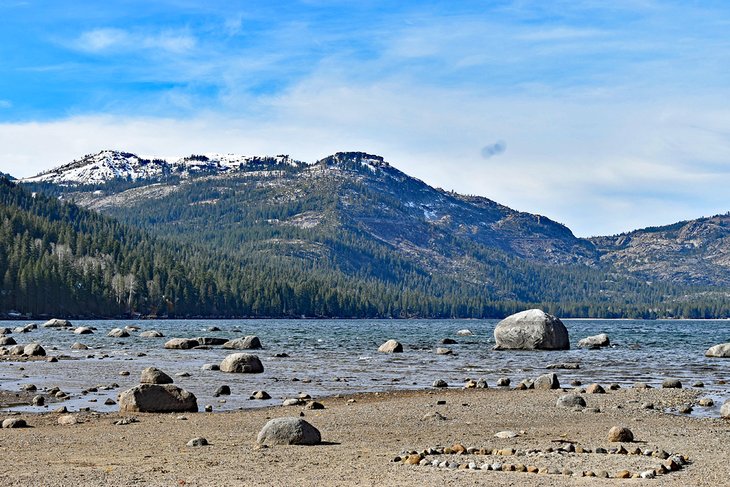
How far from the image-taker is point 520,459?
19234 millimetres

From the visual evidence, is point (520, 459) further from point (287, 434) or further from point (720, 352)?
point (720, 352)

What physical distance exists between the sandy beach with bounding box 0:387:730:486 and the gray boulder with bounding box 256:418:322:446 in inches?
14.4

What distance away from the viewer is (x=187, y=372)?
4606cm

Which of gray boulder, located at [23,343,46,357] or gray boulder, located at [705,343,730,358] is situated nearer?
A: gray boulder, located at [23,343,46,357]

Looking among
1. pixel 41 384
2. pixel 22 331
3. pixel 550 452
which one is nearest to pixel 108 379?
pixel 41 384

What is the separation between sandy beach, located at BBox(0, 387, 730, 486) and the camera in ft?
55.9

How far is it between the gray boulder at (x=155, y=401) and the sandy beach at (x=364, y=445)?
0.89 m

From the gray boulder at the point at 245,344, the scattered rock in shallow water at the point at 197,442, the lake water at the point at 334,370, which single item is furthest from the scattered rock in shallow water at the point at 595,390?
the gray boulder at the point at 245,344

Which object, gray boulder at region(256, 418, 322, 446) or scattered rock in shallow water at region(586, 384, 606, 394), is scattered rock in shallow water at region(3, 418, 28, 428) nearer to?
gray boulder at region(256, 418, 322, 446)

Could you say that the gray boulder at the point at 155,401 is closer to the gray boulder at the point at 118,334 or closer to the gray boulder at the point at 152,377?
the gray boulder at the point at 152,377

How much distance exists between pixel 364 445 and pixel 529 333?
Result: 59878mm

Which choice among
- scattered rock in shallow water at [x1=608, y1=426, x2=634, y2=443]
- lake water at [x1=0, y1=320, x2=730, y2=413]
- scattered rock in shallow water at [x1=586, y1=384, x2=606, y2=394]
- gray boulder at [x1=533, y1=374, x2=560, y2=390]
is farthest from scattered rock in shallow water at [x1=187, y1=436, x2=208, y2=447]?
gray boulder at [x1=533, y1=374, x2=560, y2=390]

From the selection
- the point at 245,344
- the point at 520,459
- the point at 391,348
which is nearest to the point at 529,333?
the point at 391,348

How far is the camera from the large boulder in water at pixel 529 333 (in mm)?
79812
